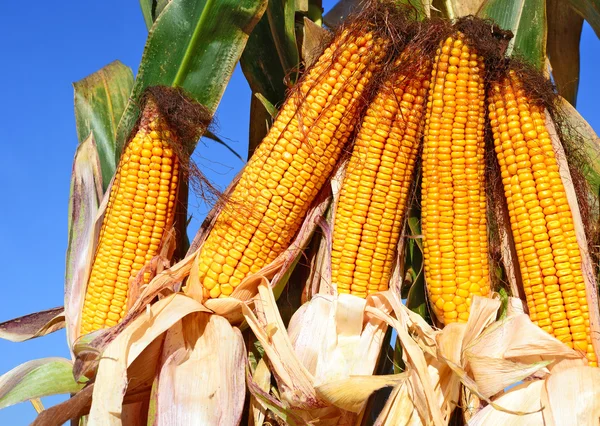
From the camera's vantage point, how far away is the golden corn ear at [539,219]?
195cm

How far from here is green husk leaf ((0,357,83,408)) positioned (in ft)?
7.19

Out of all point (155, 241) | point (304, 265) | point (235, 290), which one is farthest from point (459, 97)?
point (155, 241)

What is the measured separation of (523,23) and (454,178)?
0.77 metres

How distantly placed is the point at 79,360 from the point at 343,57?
128 centimetres

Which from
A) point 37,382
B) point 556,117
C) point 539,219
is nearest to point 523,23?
point 556,117

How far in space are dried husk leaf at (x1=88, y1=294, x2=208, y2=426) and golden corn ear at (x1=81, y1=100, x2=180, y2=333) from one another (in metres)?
0.24

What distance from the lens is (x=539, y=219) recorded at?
6.58ft

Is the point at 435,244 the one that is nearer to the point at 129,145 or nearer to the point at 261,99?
the point at 261,99

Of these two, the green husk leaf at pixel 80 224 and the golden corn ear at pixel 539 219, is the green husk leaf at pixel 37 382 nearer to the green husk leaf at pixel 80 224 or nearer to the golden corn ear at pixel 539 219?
the green husk leaf at pixel 80 224

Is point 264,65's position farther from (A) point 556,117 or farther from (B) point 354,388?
(B) point 354,388

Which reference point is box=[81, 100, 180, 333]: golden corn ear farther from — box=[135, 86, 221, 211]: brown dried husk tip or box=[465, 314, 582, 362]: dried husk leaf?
box=[465, 314, 582, 362]: dried husk leaf

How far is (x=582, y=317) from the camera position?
1940 mm

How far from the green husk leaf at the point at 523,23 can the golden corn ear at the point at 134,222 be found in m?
1.30

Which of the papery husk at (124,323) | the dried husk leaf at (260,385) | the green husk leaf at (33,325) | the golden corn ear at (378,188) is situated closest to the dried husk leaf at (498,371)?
the golden corn ear at (378,188)
